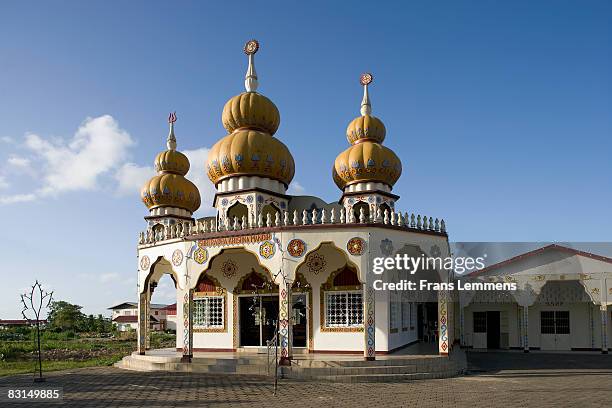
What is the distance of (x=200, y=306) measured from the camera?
23141 mm

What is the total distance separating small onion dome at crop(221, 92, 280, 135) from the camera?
891 inches

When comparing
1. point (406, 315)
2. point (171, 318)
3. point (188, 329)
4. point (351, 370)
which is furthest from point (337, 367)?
point (171, 318)

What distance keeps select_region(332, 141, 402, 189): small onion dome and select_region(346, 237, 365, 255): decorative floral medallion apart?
6031 mm

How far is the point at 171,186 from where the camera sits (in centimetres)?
2584

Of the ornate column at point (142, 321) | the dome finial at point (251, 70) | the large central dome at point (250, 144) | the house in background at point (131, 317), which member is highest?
the dome finial at point (251, 70)

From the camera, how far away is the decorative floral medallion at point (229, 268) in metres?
22.4

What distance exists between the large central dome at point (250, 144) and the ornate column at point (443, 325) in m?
7.62

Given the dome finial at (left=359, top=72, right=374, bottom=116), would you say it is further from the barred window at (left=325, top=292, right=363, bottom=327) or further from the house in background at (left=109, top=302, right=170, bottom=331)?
the house in background at (left=109, top=302, right=170, bottom=331)

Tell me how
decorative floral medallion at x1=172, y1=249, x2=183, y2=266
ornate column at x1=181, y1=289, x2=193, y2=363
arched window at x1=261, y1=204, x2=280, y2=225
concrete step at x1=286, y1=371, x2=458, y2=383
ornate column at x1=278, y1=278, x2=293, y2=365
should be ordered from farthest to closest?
arched window at x1=261, y1=204, x2=280, y2=225 → decorative floral medallion at x1=172, y1=249, x2=183, y2=266 → ornate column at x1=181, y1=289, x2=193, y2=363 → ornate column at x1=278, y1=278, x2=293, y2=365 → concrete step at x1=286, y1=371, x2=458, y2=383

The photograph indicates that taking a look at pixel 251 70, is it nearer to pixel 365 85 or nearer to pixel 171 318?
pixel 365 85

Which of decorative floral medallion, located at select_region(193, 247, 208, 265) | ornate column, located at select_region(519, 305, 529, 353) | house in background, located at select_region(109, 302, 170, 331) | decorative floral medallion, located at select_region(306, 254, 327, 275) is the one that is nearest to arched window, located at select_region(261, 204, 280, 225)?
decorative floral medallion, located at select_region(306, 254, 327, 275)

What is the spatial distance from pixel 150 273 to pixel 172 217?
161 inches

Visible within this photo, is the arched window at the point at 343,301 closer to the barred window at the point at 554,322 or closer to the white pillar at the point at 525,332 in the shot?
the white pillar at the point at 525,332

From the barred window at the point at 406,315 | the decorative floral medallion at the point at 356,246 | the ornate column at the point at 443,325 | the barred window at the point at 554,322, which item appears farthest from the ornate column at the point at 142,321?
the barred window at the point at 554,322
